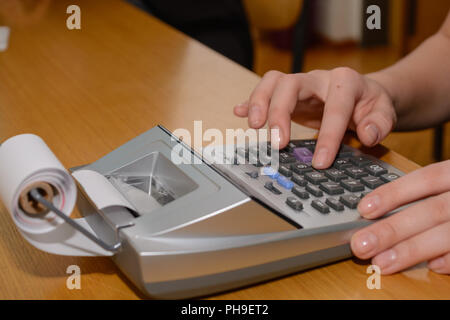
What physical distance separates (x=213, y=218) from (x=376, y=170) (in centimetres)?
18

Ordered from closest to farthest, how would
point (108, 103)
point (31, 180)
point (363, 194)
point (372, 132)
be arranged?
point (31, 180) < point (363, 194) < point (372, 132) < point (108, 103)

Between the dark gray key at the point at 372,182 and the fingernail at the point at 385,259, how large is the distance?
2.6 inches

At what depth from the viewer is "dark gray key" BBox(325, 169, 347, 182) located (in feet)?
1.55

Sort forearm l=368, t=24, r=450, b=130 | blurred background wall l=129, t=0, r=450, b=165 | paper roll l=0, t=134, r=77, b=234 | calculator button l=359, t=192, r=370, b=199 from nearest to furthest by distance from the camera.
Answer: paper roll l=0, t=134, r=77, b=234 < calculator button l=359, t=192, r=370, b=199 < forearm l=368, t=24, r=450, b=130 < blurred background wall l=129, t=0, r=450, b=165

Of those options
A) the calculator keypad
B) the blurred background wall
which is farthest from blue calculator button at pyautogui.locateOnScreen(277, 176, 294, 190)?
the blurred background wall

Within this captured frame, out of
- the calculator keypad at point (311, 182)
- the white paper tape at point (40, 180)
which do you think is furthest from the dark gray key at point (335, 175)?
the white paper tape at point (40, 180)

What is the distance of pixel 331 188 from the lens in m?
0.45

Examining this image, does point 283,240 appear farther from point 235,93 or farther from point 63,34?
point 63,34

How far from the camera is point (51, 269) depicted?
0.42 metres

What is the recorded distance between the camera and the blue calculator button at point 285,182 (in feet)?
1.50

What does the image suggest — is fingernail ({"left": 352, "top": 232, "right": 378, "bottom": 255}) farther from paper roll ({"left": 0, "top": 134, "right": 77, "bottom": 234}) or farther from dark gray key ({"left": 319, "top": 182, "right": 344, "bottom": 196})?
Answer: paper roll ({"left": 0, "top": 134, "right": 77, "bottom": 234})

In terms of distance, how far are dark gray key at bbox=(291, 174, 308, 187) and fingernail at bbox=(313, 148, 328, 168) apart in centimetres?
3
